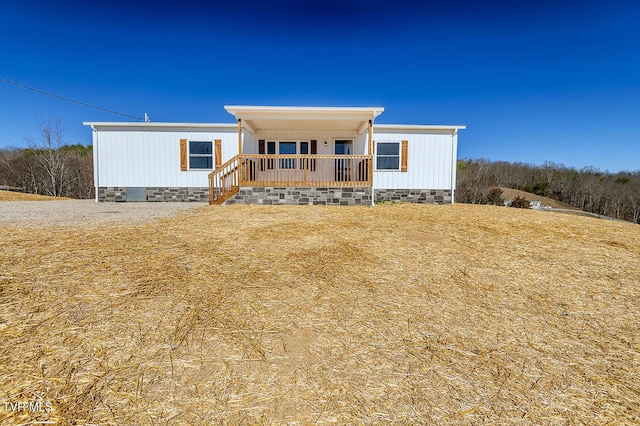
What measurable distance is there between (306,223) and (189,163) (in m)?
8.17

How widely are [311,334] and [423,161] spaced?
1136 centimetres

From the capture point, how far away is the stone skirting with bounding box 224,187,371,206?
10.2 metres

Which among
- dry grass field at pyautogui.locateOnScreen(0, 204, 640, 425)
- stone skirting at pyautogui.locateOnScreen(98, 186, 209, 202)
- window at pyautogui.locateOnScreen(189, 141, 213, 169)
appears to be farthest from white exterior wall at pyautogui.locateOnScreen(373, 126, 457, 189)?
dry grass field at pyautogui.locateOnScreen(0, 204, 640, 425)

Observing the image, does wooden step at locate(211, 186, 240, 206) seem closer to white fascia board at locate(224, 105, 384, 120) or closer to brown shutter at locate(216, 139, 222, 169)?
white fascia board at locate(224, 105, 384, 120)

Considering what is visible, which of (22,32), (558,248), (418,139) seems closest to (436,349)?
(558,248)

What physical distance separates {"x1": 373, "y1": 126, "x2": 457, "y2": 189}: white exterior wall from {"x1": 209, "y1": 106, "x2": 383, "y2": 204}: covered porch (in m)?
1.33

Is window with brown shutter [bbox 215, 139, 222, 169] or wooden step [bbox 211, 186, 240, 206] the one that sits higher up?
window with brown shutter [bbox 215, 139, 222, 169]

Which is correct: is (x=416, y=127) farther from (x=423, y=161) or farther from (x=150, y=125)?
(x=150, y=125)

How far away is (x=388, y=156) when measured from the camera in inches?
484

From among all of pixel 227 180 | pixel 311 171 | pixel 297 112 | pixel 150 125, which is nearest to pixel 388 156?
pixel 311 171

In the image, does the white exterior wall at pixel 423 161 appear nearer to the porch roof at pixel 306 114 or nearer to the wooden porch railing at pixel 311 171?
the wooden porch railing at pixel 311 171

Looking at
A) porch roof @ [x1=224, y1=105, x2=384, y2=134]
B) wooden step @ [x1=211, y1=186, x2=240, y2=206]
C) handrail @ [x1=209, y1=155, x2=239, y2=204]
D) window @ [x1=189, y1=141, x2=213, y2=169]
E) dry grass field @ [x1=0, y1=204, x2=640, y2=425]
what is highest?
porch roof @ [x1=224, y1=105, x2=384, y2=134]

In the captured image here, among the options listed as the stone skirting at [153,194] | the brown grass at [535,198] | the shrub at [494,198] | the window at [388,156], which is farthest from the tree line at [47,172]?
the brown grass at [535,198]

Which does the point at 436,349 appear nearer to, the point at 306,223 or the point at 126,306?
the point at 126,306
